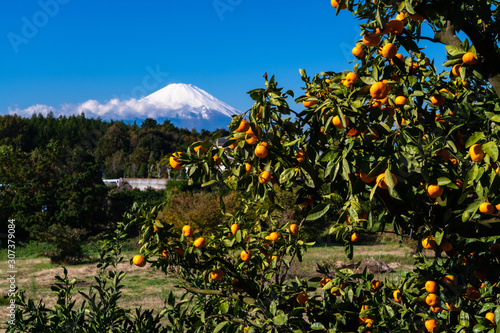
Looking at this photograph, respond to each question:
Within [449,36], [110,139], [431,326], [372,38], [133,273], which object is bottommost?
[133,273]

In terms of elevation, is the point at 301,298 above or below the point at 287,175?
below

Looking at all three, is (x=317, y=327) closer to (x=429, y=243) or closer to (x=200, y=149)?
(x=429, y=243)

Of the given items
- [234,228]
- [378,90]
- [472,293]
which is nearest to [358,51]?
[378,90]

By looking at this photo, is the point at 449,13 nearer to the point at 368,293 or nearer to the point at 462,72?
the point at 462,72

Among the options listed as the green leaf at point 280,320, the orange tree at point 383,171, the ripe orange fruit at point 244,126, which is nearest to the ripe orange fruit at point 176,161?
the orange tree at point 383,171

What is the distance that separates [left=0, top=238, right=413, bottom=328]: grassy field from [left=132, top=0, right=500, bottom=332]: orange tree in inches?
184

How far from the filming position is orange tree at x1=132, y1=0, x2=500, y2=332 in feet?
5.57

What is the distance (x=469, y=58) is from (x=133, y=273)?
501 inches

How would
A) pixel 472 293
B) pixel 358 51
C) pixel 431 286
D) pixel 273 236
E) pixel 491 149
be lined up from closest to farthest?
1. pixel 491 149
2. pixel 358 51
3. pixel 431 286
4. pixel 472 293
5. pixel 273 236

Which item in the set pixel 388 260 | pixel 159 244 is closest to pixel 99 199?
pixel 388 260

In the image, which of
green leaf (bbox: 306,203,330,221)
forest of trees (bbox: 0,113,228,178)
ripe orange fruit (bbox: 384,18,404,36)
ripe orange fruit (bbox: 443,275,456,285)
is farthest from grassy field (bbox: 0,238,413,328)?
forest of trees (bbox: 0,113,228,178)

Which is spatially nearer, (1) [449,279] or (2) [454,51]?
(2) [454,51]

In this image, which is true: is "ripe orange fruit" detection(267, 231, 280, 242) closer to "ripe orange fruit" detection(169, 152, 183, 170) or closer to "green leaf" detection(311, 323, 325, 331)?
"green leaf" detection(311, 323, 325, 331)

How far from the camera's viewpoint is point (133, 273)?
13000mm
